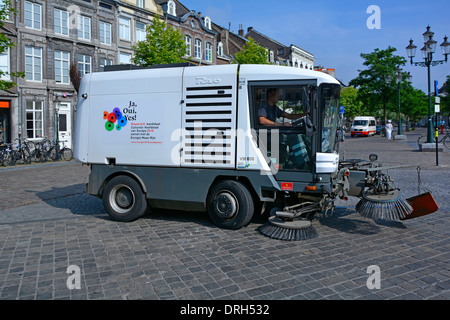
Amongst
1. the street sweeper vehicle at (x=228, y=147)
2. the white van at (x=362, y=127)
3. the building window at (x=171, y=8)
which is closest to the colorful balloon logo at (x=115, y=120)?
the street sweeper vehicle at (x=228, y=147)

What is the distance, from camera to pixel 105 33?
31.5m

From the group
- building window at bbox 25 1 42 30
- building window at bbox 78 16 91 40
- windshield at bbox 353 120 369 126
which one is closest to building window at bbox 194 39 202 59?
building window at bbox 78 16 91 40

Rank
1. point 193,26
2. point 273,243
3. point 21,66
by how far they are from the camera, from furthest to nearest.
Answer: point 193,26 < point 21,66 < point 273,243

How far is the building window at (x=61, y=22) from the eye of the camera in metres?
27.3

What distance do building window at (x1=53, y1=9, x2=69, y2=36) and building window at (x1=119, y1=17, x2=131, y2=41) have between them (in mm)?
5364

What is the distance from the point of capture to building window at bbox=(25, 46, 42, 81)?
2558 cm

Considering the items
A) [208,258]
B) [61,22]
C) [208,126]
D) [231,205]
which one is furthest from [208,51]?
[208,258]

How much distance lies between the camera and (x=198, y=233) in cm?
626

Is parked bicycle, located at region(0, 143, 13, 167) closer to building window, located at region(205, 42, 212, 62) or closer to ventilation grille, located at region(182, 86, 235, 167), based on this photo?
ventilation grille, located at region(182, 86, 235, 167)

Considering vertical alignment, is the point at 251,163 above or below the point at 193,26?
below

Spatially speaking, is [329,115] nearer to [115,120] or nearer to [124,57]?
[115,120]
